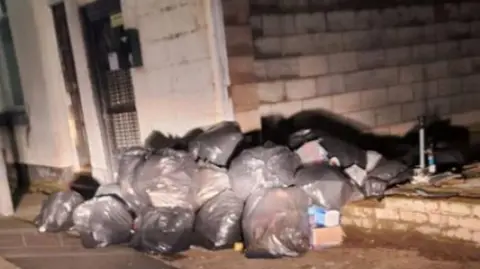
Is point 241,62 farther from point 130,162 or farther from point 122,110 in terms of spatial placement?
point 122,110

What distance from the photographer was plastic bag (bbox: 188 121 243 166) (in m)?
5.04

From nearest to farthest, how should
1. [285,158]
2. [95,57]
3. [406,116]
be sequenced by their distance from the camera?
[285,158] → [406,116] → [95,57]

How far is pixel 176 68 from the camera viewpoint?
5691 millimetres

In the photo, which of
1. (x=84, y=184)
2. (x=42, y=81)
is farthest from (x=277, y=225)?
(x=42, y=81)

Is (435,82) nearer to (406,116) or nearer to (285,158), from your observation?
(406,116)

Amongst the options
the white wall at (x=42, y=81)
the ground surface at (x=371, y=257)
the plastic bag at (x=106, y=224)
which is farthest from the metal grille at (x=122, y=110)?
the ground surface at (x=371, y=257)

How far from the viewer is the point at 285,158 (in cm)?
480

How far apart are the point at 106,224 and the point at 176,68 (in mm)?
1704

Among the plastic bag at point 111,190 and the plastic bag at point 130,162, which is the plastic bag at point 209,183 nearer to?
the plastic bag at point 130,162

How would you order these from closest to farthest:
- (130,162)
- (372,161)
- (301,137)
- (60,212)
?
(372,161) → (301,137) → (130,162) → (60,212)

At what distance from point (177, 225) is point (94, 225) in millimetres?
887

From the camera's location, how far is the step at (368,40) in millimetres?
5531

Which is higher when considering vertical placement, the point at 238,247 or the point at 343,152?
the point at 343,152

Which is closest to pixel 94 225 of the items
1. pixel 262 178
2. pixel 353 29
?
pixel 262 178
